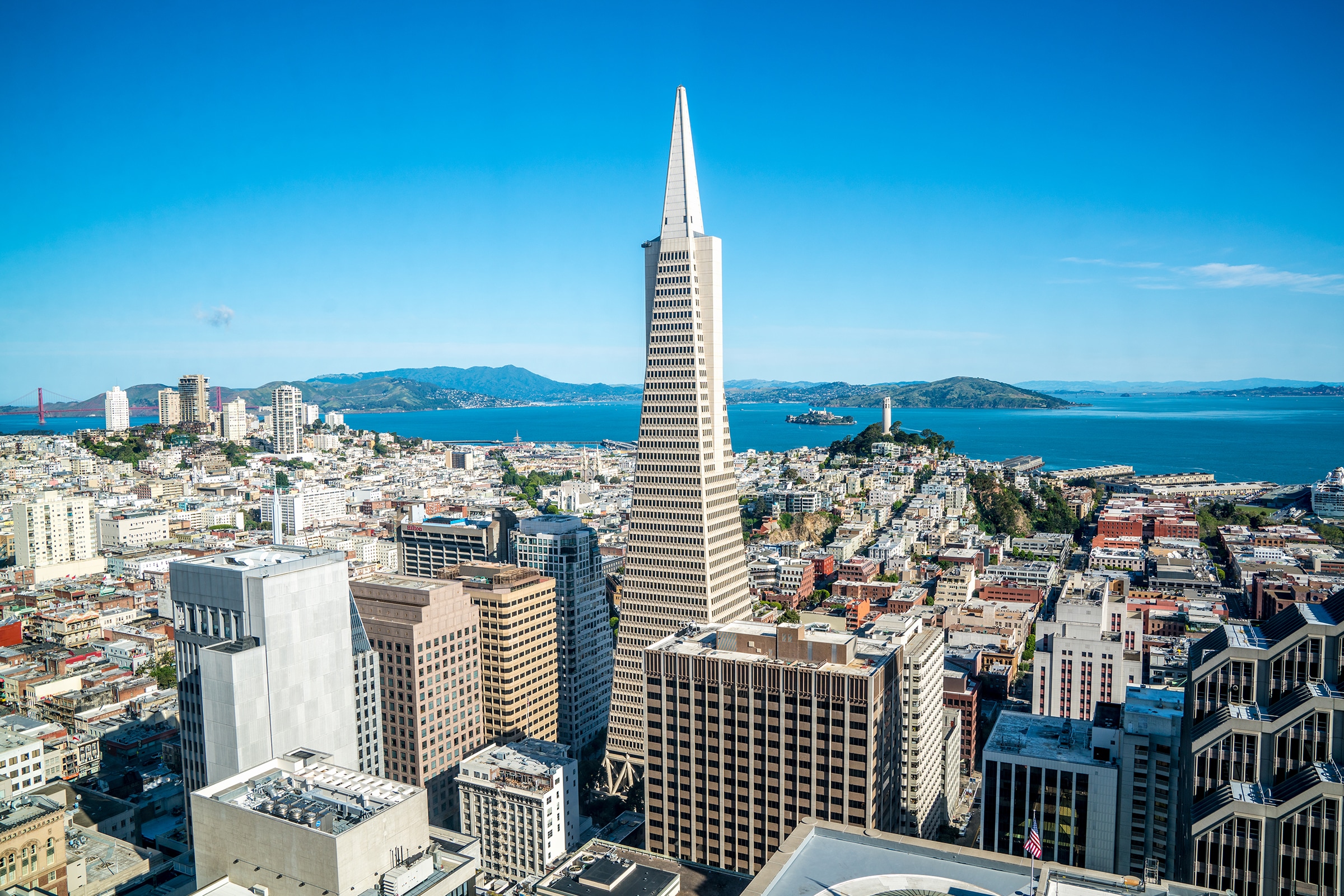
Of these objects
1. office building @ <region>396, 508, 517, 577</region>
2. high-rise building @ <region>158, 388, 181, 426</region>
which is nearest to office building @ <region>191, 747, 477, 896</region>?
office building @ <region>396, 508, 517, 577</region>

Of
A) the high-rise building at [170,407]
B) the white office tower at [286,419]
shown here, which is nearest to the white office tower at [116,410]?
the high-rise building at [170,407]

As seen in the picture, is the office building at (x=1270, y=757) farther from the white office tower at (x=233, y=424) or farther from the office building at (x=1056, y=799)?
the white office tower at (x=233, y=424)

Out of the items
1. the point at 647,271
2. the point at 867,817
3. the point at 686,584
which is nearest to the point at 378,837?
the point at 867,817

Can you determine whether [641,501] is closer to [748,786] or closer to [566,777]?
[566,777]

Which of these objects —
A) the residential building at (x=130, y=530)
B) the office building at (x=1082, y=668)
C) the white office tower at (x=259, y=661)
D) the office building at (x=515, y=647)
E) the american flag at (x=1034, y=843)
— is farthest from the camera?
the residential building at (x=130, y=530)

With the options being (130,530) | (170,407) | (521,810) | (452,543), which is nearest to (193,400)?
(170,407)

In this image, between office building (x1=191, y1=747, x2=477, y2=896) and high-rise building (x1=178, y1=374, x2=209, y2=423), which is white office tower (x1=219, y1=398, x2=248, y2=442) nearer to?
high-rise building (x1=178, y1=374, x2=209, y2=423)

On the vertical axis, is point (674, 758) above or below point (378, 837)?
below
